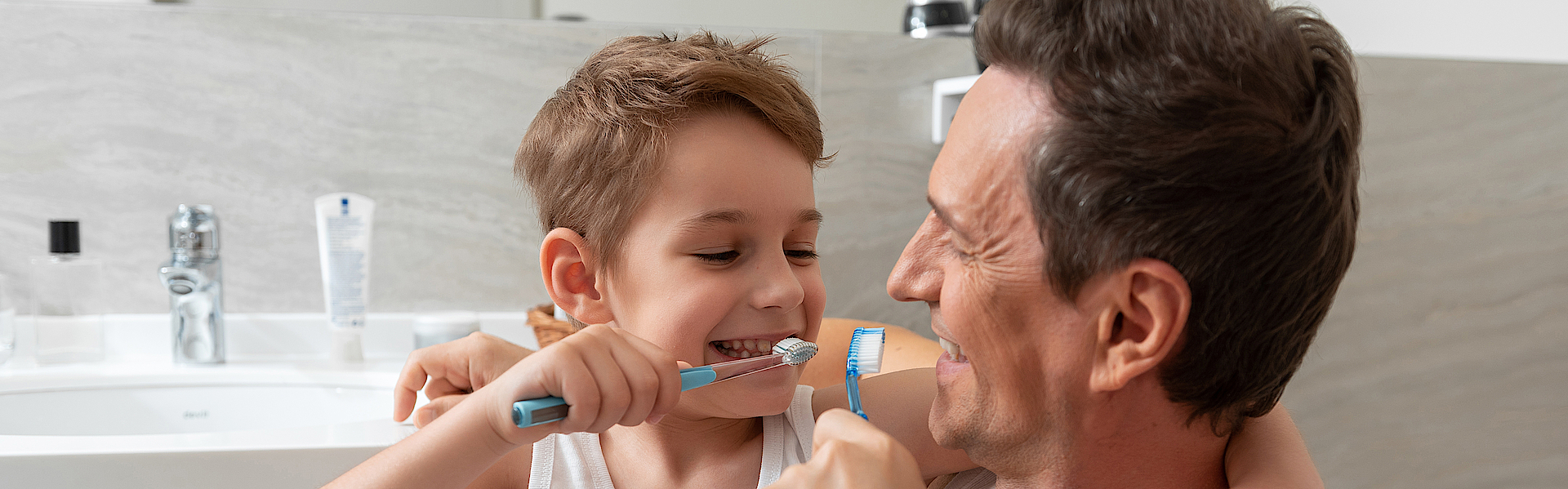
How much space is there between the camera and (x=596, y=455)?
778 millimetres

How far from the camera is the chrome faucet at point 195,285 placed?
1.05m

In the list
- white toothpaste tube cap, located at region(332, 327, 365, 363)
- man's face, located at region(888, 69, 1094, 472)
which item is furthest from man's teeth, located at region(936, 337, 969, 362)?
white toothpaste tube cap, located at region(332, 327, 365, 363)

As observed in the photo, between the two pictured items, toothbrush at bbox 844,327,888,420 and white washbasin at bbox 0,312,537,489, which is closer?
toothbrush at bbox 844,327,888,420

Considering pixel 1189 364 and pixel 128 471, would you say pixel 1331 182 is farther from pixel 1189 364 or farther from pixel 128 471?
pixel 128 471

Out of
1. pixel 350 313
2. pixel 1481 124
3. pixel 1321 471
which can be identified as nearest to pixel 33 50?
pixel 350 313

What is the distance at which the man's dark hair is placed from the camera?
0.44 meters

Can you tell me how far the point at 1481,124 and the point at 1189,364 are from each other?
117cm

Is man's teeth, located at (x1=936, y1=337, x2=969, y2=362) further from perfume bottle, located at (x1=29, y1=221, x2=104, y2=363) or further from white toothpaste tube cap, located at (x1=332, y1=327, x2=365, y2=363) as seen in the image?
perfume bottle, located at (x1=29, y1=221, x2=104, y2=363)

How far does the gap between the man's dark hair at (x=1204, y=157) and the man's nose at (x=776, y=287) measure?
247mm

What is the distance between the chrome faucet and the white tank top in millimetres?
538

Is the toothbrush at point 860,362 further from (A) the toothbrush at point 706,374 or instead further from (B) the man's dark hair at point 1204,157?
(B) the man's dark hair at point 1204,157

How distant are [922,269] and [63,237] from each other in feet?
3.21

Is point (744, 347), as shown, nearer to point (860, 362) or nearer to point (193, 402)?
point (860, 362)

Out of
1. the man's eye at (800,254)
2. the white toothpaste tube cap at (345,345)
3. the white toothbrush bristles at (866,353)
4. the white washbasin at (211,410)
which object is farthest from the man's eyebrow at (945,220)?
the white toothpaste tube cap at (345,345)
